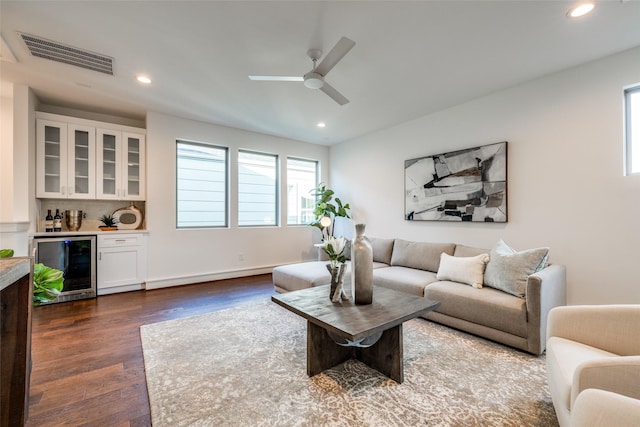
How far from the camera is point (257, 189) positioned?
205 inches

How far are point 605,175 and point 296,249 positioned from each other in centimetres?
456

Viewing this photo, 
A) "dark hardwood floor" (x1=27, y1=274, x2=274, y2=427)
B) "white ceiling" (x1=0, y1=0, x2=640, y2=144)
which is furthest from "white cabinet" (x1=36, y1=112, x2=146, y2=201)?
"dark hardwood floor" (x1=27, y1=274, x2=274, y2=427)

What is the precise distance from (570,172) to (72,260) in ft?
19.9

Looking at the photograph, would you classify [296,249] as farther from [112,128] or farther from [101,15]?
[101,15]

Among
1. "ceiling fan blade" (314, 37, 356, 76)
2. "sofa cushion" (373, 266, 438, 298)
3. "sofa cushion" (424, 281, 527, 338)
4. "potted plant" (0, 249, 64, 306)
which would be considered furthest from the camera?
"sofa cushion" (373, 266, 438, 298)

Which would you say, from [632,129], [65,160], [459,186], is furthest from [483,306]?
[65,160]

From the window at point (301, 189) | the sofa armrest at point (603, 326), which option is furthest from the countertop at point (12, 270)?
the window at point (301, 189)

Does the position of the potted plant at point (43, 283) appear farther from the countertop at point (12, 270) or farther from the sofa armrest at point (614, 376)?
the sofa armrest at point (614, 376)

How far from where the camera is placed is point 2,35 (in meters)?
2.30

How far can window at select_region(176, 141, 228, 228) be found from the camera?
176 inches

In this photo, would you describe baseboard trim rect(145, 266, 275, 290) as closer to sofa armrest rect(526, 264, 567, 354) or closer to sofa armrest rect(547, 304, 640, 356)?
sofa armrest rect(526, 264, 567, 354)

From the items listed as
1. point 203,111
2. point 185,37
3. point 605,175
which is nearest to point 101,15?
point 185,37

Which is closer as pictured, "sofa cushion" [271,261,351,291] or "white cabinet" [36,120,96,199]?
"sofa cushion" [271,261,351,291]

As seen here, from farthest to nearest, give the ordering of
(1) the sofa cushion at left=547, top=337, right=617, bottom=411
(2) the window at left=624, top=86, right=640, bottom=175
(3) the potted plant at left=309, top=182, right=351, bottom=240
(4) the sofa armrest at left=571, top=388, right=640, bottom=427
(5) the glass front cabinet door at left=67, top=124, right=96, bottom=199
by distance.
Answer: (3) the potted plant at left=309, top=182, right=351, bottom=240 < (5) the glass front cabinet door at left=67, top=124, right=96, bottom=199 < (2) the window at left=624, top=86, right=640, bottom=175 < (1) the sofa cushion at left=547, top=337, right=617, bottom=411 < (4) the sofa armrest at left=571, top=388, right=640, bottom=427
